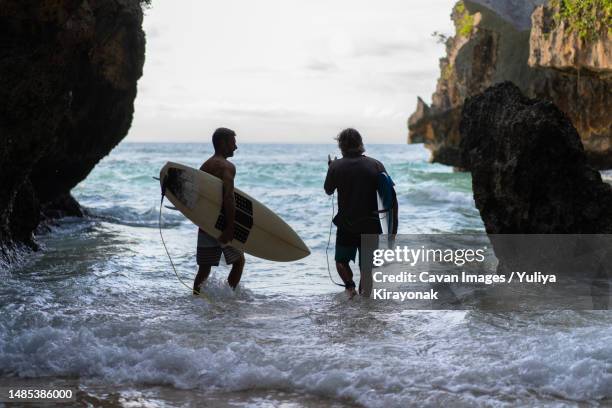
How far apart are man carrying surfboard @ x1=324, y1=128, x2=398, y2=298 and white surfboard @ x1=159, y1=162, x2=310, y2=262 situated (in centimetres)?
97

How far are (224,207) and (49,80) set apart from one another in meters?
3.17

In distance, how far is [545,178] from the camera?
7453mm

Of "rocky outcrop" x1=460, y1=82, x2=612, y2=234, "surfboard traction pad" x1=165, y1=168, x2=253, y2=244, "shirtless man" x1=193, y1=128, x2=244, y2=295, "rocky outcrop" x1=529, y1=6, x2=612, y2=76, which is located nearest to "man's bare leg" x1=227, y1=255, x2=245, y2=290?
"shirtless man" x1=193, y1=128, x2=244, y2=295

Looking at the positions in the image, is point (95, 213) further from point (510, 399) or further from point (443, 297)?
point (510, 399)

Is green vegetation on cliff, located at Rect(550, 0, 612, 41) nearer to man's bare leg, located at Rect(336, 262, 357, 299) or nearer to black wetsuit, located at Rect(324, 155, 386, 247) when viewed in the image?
black wetsuit, located at Rect(324, 155, 386, 247)

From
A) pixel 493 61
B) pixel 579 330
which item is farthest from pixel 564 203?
pixel 493 61

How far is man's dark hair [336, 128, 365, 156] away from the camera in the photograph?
6.45 m

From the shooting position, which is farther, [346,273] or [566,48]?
[566,48]

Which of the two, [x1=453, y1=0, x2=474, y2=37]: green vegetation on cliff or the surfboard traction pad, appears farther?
[x1=453, y1=0, x2=474, y2=37]: green vegetation on cliff

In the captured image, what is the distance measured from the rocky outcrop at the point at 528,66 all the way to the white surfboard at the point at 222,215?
10.4 m

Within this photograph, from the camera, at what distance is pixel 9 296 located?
6.77 m

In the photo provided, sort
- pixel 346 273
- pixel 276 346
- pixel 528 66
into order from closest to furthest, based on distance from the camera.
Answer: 1. pixel 276 346
2. pixel 346 273
3. pixel 528 66

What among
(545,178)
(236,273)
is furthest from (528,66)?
(236,273)

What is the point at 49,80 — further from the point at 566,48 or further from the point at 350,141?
the point at 566,48
